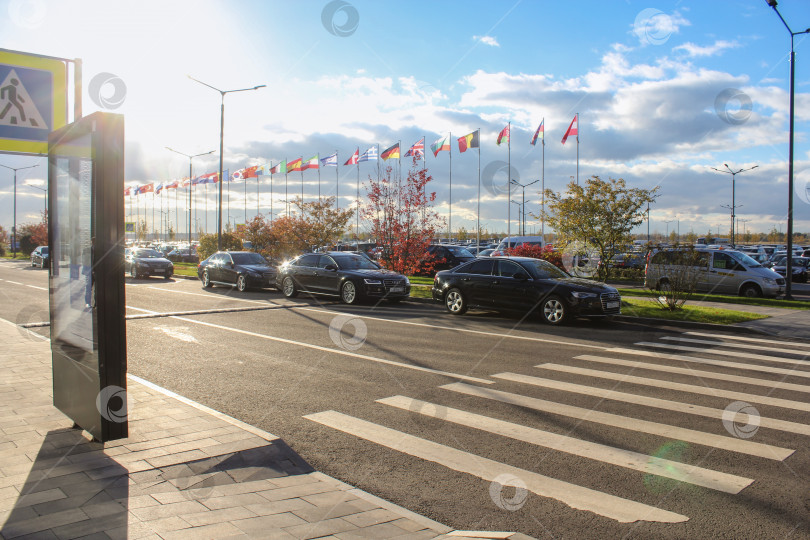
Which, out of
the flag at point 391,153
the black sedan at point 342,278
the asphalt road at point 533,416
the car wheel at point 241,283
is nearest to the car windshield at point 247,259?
the car wheel at point 241,283

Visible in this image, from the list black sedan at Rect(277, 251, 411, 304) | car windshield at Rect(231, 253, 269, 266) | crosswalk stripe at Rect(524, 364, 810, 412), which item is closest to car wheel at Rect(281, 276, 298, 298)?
black sedan at Rect(277, 251, 411, 304)

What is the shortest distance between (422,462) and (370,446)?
1.87 feet

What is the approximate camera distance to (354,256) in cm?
1919

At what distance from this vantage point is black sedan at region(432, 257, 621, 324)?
520 inches

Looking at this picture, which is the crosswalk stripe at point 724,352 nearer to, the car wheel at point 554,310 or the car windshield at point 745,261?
the car wheel at point 554,310

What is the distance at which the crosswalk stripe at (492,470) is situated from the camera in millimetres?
3863

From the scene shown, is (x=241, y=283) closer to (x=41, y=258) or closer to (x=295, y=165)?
(x=295, y=165)

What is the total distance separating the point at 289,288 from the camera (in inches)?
770

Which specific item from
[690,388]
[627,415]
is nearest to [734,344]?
[690,388]

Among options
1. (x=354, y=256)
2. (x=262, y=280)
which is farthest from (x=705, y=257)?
(x=262, y=280)

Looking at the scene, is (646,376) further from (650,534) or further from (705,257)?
(705,257)

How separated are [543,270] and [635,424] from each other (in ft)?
29.4

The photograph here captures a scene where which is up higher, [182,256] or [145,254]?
[145,254]

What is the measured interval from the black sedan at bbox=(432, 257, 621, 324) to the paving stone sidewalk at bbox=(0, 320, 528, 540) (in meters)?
9.46
